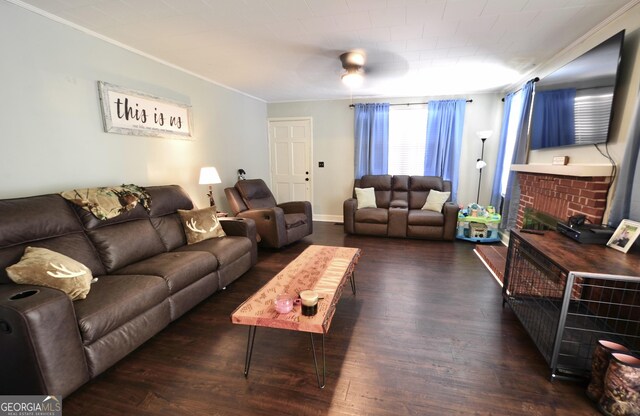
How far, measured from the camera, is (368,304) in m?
2.38

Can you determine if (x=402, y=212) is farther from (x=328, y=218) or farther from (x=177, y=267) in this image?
(x=177, y=267)

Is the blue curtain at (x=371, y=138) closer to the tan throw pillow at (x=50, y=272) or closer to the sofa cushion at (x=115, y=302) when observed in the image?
the sofa cushion at (x=115, y=302)

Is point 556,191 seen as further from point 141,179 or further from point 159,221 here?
point 141,179

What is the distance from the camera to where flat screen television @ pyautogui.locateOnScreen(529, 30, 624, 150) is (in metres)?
2.00

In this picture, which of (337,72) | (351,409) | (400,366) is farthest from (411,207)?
(351,409)

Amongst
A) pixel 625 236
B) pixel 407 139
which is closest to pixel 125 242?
pixel 625 236

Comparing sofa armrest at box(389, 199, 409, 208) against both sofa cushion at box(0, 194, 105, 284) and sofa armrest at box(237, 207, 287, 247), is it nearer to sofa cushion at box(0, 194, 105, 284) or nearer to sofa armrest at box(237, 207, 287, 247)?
sofa armrest at box(237, 207, 287, 247)

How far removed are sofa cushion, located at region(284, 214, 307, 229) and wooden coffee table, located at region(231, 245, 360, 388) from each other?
124 centimetres

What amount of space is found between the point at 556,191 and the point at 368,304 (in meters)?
2.17

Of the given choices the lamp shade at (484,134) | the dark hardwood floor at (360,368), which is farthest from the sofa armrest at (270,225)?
the lamp shade at (484,134)

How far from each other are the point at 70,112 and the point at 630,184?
4.23 m

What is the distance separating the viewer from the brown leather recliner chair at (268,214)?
3.61 meters

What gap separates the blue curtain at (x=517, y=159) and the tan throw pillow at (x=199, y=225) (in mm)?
3745

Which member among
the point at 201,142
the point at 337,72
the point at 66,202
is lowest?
the point at 66,202
